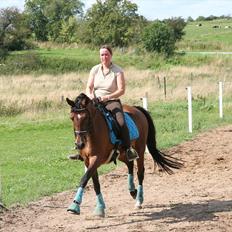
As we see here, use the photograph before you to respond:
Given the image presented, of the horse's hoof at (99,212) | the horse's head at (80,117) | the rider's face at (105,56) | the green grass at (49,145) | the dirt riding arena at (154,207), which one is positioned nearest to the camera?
the horse's head at (80,117)

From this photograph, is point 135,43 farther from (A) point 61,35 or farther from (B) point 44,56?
(A) point 61,35

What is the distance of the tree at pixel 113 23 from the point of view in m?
60.8

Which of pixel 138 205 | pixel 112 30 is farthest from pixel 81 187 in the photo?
pixel 112 30

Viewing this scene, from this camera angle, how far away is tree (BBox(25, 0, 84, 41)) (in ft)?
277

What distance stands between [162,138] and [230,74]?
2091cm

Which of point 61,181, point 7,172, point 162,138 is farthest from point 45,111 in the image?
point 61,181

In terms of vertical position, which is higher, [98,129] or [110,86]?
[110,86]

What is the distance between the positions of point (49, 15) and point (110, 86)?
90.1 m

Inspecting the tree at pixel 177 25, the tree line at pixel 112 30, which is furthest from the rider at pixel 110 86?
the tree at pixel 177 25

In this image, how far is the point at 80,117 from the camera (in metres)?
7.32

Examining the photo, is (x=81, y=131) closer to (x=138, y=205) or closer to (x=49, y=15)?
(x=138, y=205)

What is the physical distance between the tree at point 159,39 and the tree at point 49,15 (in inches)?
1126

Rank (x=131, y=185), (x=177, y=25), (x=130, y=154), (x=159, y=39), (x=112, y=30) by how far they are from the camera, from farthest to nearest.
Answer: (x=177, y=25) < (x=112, y=30) < (x=159, y=39) < (x=131, y=185) < (x=130, y=154)

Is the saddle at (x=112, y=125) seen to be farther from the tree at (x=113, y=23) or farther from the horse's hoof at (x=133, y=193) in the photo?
the tree at (x=113, y=23)
